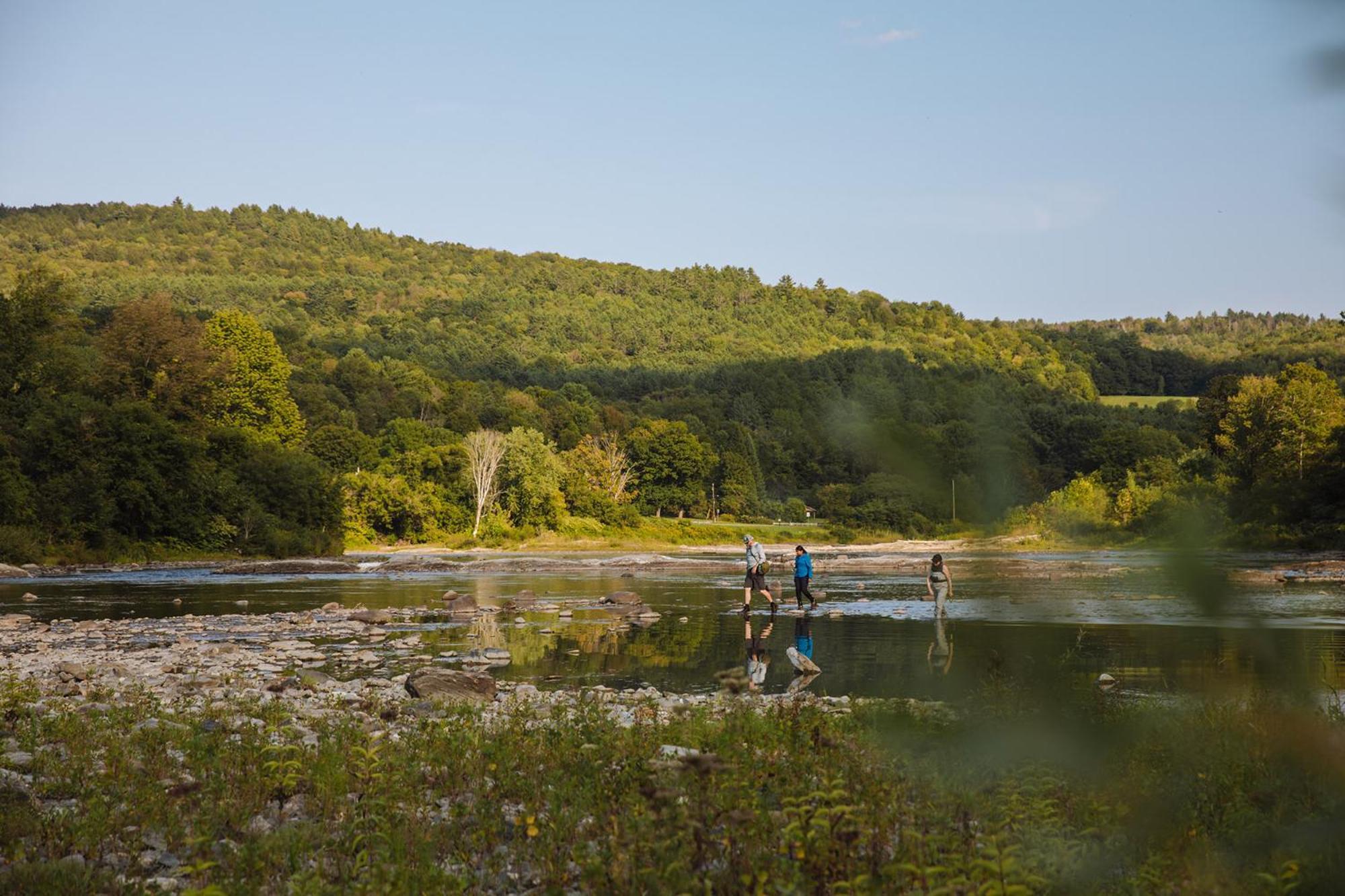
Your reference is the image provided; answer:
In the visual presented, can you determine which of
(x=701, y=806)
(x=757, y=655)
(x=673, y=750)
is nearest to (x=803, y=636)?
(x=757, y=655)

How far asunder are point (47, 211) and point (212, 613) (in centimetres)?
18709

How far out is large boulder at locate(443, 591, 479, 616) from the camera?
30.1m

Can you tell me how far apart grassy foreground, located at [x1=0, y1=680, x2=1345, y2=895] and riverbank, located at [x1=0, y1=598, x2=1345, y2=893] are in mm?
22

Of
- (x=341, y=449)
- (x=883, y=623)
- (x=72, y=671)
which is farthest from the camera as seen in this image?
(x=341, y=449)

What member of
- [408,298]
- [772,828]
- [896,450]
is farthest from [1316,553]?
[408,298]

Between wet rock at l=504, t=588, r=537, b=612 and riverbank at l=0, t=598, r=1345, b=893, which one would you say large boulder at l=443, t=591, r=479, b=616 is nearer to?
wet rock at l=504, t=588, r=537, b=612

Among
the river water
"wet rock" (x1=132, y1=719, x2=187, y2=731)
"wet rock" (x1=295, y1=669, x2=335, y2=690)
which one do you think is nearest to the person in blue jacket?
the river water

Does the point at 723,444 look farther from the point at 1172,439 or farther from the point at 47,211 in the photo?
the point at 47,211

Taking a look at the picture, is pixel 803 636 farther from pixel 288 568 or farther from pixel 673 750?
pixel 288 568

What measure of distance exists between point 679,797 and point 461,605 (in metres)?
26.2

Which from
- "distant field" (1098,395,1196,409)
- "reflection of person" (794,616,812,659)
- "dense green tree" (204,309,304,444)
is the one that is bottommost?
"reflection of person" (794,616,812,659)

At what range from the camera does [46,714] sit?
11.7 meters

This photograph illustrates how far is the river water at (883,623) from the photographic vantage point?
7.79 ft

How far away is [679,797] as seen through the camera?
225 inches
